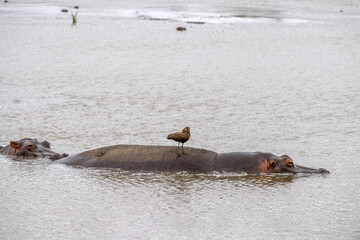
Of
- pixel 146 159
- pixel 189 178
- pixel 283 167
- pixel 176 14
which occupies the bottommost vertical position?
pixel 189 178

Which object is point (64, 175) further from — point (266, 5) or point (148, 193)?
point (266, 5)

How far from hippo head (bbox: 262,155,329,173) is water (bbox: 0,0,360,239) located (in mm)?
141

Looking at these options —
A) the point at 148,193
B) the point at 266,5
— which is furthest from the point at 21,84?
the point at 266,5

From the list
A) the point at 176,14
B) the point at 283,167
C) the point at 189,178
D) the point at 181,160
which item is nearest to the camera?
the point at 189,178

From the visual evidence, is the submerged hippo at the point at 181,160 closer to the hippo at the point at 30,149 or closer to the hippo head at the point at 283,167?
the hippo head at the point at 283,167

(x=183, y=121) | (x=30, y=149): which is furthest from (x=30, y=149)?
(x=183, y=121)

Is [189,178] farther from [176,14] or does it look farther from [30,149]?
[176,14]

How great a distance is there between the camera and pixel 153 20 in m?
26.2

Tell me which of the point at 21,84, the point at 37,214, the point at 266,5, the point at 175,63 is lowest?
the point at 37,214

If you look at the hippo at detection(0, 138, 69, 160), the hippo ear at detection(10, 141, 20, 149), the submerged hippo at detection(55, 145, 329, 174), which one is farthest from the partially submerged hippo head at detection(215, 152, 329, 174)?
the hippo ear at detection(10, 141, 20, 149)

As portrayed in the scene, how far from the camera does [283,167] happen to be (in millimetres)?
7410

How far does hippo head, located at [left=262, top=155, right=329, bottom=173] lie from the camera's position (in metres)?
7.39

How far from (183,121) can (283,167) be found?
2.88 metres

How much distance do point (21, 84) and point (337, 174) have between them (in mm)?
7953
